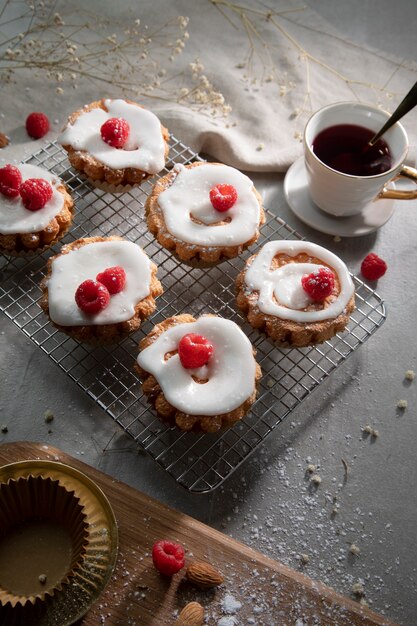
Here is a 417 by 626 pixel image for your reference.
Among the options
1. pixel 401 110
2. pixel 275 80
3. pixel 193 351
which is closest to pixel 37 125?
pixel 275 80

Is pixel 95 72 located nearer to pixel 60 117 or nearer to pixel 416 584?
pixel 60 117

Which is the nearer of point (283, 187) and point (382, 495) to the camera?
point (382, 495)

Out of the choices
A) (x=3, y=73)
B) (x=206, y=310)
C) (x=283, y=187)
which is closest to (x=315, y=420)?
(x=206, y=310)

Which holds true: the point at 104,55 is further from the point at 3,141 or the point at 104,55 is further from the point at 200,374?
the point at 200,374

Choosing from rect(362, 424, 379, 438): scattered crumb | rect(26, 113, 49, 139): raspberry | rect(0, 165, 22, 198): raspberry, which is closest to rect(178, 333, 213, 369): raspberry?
rect(362, 424, 379, 438): scattered crumb

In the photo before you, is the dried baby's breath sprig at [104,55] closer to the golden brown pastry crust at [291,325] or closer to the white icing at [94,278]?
the white icing at [94,278]
